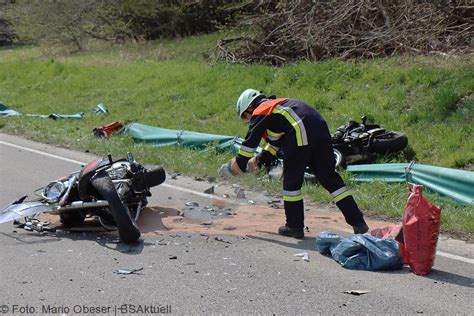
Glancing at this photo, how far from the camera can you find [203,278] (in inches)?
220

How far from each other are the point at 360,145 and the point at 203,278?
15.0 ft

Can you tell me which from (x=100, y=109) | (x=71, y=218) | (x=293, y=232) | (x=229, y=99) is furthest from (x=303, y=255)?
(x=100, y=109)

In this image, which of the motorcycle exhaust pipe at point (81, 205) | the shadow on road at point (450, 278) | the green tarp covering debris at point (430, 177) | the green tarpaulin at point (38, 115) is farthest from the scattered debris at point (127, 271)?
the green tarpaulin at point (38, 115)

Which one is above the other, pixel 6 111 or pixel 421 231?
pixel 421 231

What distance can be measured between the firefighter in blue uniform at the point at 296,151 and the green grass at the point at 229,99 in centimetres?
109

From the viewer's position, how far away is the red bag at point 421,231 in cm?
563

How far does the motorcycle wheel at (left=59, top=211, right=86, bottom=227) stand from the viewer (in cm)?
702

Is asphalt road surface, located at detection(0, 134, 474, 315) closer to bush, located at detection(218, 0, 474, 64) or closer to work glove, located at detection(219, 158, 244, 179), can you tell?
work glove, located at detection(219, 158, 244, 179)

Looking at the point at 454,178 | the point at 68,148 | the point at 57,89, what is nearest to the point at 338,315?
the point at 454,178

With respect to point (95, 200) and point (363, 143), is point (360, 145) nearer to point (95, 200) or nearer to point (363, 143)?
point (363, 143)

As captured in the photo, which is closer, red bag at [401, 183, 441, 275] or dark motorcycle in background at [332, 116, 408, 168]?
red bag at [401, 183, 441, 275]

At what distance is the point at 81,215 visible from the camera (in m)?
7.02

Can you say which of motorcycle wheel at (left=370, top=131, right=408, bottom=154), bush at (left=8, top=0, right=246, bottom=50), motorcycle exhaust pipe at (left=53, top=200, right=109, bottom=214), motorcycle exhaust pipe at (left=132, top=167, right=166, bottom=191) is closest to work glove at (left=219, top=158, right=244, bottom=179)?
motorcycle exhaust pipe at (left=132, top=167, right=166, bottom=191)

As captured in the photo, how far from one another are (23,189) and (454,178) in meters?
5.46
